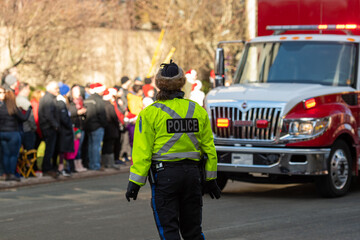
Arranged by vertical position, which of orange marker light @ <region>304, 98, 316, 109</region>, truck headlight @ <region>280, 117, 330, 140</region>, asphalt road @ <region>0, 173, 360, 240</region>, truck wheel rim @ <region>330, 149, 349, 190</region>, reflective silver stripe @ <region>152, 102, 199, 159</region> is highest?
reflective silver stripe @ <region>152, 102, 199, 159</region>

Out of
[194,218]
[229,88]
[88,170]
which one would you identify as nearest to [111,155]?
[88,170]

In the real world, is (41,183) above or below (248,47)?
below

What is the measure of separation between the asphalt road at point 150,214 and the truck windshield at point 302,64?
1747mm

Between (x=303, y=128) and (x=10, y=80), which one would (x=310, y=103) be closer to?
(x=303, y=128)

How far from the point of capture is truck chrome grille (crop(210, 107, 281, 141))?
11.9m

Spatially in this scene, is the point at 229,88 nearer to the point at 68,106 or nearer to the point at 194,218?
the point at 68,106

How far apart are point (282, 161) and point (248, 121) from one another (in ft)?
2.51

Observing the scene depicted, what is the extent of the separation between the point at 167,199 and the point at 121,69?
80.0 feet

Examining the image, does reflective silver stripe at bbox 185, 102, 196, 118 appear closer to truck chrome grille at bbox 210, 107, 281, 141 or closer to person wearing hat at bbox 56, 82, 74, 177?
truck chrome grille at bbox 210, 107, 281, 141

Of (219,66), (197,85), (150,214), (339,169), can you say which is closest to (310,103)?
(339,169)

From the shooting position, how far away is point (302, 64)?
43.0 ft

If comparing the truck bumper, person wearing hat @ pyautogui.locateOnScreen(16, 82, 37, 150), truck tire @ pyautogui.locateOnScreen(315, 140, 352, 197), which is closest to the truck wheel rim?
truck tire @ pyautogui.locateOnScreen(315, 140, 352, 197)

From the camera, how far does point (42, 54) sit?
24297mm

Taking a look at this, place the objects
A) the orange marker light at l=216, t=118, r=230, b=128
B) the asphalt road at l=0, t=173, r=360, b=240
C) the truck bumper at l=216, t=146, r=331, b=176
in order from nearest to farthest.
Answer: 1. the asphalt road at l=0, t=173, r=360, b=240
2. the truck bumper at l=216, t=146, r=331, b=176
3. the orange marker light at l=216, t=118, r=230, b=128
